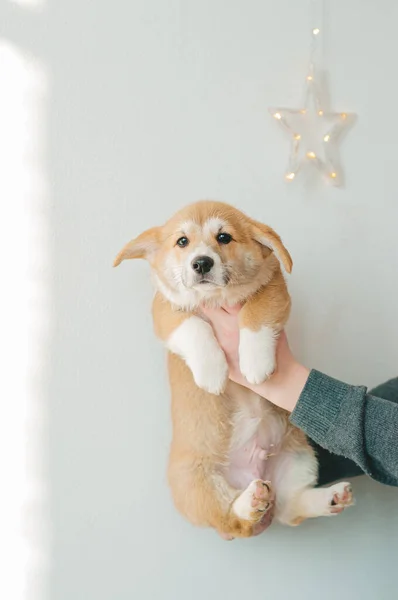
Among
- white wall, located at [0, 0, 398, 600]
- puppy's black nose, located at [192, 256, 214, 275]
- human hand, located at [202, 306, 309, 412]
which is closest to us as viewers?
puppy's black nose, located at [192, 256, 214, 275]

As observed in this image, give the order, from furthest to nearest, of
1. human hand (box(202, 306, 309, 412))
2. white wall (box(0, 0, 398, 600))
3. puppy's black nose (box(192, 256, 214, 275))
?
white wall (box(0, 0, 398, 600)), human hand (box(202, 306, 309, 412)), puppy's black nose (box(192, 256, 214, 275))

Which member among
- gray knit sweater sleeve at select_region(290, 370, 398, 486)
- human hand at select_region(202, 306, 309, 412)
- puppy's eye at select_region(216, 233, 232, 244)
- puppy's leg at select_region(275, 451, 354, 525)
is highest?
puppy's eye at select_region(216, 233, 232, 244)

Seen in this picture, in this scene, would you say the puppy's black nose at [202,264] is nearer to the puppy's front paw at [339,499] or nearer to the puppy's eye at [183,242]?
the puppy's eye at [183,242]

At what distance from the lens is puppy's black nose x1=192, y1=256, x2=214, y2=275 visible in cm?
132

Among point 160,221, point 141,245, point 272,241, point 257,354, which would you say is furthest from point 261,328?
point 160,221

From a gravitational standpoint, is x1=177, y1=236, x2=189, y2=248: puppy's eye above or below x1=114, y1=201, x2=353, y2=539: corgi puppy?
above

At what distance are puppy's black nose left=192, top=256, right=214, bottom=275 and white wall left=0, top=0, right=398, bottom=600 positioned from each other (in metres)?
0.38

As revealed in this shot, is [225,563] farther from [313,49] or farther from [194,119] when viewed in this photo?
[313,49]

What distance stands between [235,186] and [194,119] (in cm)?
20

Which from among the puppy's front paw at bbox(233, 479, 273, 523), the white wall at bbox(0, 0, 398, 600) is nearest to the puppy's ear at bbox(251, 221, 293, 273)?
the white wall at bbox(0, 0, 398, 600)

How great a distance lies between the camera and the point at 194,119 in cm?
174

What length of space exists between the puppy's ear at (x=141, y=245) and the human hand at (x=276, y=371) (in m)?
0.22

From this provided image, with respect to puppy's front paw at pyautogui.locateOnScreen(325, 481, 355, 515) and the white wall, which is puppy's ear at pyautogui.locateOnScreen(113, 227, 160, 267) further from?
puppy's front paw at pyautogui.locateOnScreen(325, 481, 355, 515)

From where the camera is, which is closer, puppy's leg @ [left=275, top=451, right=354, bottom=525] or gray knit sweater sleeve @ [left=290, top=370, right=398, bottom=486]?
gray knit sweater sleeve @ [left=290, top=370, right=398, bottom=486]
